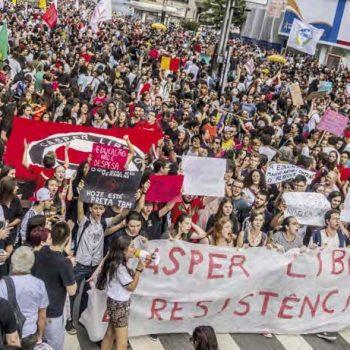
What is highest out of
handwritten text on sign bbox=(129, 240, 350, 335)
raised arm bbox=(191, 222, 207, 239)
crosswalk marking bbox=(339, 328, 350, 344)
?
raised arm bbox=(191, 222, 207, 239)

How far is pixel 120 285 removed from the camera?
526 centimetres

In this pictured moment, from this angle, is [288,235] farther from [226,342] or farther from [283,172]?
[283,172]

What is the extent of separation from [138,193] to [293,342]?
2420 millimetres

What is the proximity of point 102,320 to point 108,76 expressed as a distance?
11.0 meters

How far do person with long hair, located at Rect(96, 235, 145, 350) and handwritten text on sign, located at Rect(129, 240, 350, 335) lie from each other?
2.48 feet

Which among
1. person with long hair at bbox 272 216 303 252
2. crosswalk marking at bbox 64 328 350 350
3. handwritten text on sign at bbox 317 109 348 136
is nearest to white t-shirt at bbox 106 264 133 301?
crosswalk marking at bbox 64 328 350 350

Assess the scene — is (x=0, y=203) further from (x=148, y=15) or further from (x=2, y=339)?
(x=148, y=15)

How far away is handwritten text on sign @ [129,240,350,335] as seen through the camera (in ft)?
20.3

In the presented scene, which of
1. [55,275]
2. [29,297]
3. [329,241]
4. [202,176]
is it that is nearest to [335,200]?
[329,241]

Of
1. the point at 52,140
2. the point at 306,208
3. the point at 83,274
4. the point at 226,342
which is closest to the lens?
the point at 83,274

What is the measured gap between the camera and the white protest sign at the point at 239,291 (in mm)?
6176

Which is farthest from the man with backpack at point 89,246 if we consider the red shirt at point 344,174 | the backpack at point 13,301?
the red shirt at point 344,174

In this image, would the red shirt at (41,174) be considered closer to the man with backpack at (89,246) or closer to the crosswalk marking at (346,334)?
the man with backpack at (89,246)

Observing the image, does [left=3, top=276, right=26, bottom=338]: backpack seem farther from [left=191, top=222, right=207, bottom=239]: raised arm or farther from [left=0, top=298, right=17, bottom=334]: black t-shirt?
[left=191, top=222, right=207, bottom=239]: raised arm
